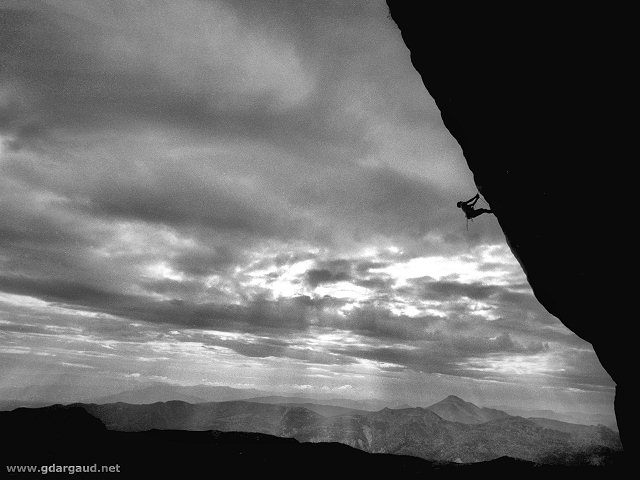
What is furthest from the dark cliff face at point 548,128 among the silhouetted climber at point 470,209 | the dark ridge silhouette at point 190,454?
the dark ridge silhouette at point 190,454

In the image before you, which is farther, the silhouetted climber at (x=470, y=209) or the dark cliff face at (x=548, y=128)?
the silhouetted climber at (x=470, y=209)

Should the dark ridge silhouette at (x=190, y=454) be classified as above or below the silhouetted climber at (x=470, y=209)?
below

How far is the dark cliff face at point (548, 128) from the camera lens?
44.5 feet

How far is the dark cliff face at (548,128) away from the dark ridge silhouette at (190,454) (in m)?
20.0

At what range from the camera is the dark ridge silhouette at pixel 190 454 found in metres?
25.9

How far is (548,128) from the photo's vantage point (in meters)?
15.4

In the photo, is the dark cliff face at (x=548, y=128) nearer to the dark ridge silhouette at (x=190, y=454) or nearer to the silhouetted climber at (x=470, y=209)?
the silhouetted climber at (x=470, y=209)

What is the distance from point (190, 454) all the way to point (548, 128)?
107 feet

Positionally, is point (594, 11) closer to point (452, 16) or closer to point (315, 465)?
point (452, 16)

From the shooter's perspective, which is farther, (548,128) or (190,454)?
(190,454)

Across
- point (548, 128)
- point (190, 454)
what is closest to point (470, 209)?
point (548, 128)

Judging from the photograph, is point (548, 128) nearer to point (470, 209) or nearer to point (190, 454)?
point (470, 209)

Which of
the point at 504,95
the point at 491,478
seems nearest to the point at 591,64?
the point at 504,95

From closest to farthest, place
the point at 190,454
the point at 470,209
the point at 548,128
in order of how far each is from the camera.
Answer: the point at 548,128, the point at 470,209, the point at 190,454
